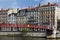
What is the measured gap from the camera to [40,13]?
257ft

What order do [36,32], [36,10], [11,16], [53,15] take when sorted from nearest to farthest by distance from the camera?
[36,32] < [53,15] < [36,10] < [11,16]

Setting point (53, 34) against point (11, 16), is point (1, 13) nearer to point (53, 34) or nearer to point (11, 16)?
point (11, 16)

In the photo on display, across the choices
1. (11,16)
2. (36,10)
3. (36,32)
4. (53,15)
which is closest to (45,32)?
(36,32)

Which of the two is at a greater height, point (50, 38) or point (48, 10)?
point (48, 10)

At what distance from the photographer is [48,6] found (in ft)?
255

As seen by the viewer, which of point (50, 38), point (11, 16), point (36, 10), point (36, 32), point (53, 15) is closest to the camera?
point (50, 38)

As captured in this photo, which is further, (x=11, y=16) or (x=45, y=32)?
(x=11, y=16)

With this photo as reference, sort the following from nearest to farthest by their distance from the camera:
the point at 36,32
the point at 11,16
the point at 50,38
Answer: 1. the point at 50,38
2. the point at 36,32
3. the point at 11,16

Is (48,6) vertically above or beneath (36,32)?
above

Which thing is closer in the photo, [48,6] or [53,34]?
[53,34]

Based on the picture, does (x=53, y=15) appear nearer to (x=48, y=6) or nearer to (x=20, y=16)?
(x=48, y=6)

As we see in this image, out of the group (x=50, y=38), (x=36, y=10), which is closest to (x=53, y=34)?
(x=50, y=38)

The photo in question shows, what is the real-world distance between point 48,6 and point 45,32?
2401 centimetres

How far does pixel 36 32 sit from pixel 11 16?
107 feet
